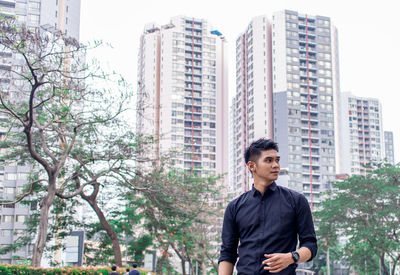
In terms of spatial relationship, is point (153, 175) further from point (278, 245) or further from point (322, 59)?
point (322, 59)

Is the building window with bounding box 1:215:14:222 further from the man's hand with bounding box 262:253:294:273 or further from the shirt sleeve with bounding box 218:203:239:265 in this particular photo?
the man's hand with bounding box 262:253:294:273

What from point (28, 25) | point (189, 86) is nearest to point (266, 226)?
point (28, 25)

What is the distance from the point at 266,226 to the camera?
2.74 meters

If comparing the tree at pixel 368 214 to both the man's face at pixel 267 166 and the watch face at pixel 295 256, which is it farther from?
the watch face at pixel 295 256

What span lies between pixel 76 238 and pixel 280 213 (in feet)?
60.6

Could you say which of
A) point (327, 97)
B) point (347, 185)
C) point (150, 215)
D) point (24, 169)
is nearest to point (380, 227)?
point (347, 185)

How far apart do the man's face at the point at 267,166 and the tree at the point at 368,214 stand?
27.1 metres

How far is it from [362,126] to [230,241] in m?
112

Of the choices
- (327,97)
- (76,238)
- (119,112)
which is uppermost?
(327,97)

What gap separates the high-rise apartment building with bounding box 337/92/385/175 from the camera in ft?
354

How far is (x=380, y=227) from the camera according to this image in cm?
2834

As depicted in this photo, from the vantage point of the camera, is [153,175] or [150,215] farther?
[150,215]

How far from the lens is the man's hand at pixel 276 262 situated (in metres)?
2.60

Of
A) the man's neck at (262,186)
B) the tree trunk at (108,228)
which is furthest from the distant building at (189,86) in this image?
the man's neck at (262,186)
